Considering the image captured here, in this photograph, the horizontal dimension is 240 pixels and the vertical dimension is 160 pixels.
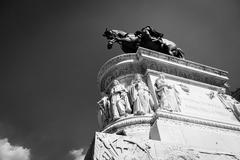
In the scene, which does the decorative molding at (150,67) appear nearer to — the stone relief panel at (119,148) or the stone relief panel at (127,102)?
the stone relief panel at (127,102)

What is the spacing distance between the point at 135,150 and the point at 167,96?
2.88 metres

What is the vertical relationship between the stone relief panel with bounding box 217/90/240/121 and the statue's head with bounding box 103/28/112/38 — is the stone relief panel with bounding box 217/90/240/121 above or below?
below

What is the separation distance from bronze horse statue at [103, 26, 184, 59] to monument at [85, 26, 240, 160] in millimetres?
73

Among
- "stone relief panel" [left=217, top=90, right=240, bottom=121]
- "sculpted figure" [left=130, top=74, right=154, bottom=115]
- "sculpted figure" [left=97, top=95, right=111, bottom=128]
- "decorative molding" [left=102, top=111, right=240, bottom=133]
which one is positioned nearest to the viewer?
"decorative molding" [left=102, top=111, right=240, bottom=133]

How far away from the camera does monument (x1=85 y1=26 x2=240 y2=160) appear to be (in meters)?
5.02

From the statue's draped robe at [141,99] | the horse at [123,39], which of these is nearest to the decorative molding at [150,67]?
the statue's draped robe at [141,99]

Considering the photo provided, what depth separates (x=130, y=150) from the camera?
193 inches

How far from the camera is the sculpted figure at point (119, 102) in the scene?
25.0 ft

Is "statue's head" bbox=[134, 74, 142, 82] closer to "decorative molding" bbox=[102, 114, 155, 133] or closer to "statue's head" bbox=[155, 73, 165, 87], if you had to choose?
"statue's head" bbox=[155, 73, 165, 87]

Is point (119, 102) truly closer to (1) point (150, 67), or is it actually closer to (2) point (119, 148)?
(1) point (150, 67)

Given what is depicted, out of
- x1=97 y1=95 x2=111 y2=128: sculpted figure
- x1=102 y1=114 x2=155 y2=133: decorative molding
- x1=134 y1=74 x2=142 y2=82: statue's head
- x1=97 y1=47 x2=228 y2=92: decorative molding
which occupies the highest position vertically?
x1=97 y1=47 x2=228 y2=92: decorative molding

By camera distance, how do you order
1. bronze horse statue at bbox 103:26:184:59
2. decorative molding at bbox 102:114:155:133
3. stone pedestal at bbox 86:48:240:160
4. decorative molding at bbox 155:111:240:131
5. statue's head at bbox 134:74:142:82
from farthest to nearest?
bronze horse statue at bbox 103:26:184:59
statue's head at bbox 134:74:142:82
decorative molding at bbox 102:114:155:133
decorative molding at bbox 155:111:240:131
stone pedestal at bbox 86:48:240:160

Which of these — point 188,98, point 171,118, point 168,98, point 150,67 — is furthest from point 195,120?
point 150,67

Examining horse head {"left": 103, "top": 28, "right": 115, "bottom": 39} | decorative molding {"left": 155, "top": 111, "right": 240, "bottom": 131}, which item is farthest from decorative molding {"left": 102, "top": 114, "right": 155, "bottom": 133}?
horse head {"left": 103, "top": 28, "right": 115, "bottom": 39}
